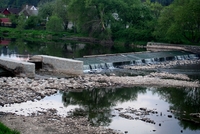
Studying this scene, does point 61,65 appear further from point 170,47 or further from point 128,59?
point 170,47

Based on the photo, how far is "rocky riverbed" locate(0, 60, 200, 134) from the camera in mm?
13906

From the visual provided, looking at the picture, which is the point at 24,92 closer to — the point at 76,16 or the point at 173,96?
the point at 173,96

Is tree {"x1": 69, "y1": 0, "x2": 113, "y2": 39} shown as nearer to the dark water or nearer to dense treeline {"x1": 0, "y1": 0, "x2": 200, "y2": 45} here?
dense treeline {"x1": 0, "y1": 0, "x2": 200, "y2": 45}

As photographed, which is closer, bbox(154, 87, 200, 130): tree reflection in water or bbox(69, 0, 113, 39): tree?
bbox(154, 87, 200, 130): tree reflection in water

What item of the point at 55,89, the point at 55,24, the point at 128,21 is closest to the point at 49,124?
the point at 55,89

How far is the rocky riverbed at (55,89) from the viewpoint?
13.9 meters

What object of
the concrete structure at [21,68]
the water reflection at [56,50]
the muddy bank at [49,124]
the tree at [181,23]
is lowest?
the muddy bank at [49,124]

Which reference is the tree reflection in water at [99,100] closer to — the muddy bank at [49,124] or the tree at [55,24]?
the muddy bank at [49,124]

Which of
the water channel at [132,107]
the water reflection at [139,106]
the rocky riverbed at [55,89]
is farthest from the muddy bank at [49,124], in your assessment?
the water reflection at [139,106]

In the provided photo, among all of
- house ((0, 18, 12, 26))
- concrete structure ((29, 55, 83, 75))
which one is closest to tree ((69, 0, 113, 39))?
house ((0, 18, 12, 26))

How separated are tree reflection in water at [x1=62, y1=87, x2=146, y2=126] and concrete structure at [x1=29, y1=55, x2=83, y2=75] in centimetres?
456

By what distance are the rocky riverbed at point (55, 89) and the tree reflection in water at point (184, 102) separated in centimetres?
145

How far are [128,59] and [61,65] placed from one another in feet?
33.8

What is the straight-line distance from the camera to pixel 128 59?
34469mm
